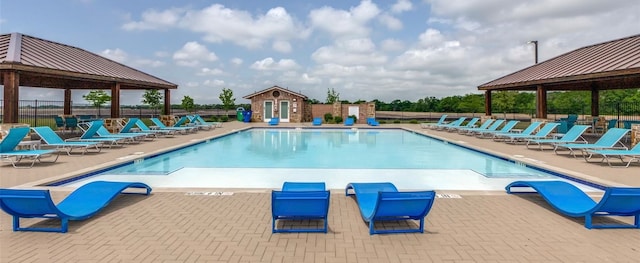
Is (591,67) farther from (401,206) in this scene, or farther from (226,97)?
(226,97)

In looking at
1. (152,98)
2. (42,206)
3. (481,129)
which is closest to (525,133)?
(481,129)

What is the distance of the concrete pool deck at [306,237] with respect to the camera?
3449 millimetres

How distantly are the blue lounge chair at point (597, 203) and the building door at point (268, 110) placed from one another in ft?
87.7

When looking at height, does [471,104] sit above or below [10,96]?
above

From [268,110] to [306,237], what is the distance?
1084 inches

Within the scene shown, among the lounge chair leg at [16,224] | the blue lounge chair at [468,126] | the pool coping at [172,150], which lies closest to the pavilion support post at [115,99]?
the pool coping at [172,150]

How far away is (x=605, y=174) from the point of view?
24.8 feet

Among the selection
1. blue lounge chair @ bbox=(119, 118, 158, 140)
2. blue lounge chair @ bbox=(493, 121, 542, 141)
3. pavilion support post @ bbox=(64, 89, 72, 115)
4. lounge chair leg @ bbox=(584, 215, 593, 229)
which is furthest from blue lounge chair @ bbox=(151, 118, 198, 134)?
lounge chair leg @ bbox=(584, 215, 593, 229)

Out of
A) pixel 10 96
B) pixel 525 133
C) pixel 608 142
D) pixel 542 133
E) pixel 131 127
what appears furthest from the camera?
pixel 131 127

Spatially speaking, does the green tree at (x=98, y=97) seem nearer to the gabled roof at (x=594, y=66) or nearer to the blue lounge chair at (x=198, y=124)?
the blue lounge chair at (x=198, y=124)

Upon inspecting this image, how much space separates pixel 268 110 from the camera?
3105cm

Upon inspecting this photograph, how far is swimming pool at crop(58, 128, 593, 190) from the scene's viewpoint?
7875 millimetres

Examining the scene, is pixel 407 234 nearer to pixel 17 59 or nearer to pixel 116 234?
pixel 116 234

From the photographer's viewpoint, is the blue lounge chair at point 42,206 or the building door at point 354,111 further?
the building door at point 354,111
